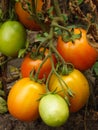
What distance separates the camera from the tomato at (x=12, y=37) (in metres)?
1.39

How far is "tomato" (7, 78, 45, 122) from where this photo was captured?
125 cm

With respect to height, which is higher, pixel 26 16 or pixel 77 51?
pixel 26 16

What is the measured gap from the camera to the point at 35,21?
1406mm

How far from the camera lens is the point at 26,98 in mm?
1260

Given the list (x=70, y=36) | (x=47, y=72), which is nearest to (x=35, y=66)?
(x=47, y=72)

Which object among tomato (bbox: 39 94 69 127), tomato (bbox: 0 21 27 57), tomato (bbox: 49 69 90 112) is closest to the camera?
tomato (bbox: 39 94 69 127)

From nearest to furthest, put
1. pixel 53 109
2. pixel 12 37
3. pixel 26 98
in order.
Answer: pixel 53 109 < pixel 26 98 < pixel 12 37

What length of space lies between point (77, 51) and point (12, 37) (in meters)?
0.23

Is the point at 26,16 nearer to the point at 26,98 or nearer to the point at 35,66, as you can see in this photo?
the point at 35,66

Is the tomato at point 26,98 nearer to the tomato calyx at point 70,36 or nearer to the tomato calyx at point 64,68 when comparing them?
the tomato calyx at point 64,68

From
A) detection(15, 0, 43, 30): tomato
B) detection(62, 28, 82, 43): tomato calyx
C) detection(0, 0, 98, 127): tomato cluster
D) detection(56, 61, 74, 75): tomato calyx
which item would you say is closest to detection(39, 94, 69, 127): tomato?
detection(0, 0, 98, 127): tomato cluster

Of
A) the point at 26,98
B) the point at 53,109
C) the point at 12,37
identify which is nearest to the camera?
the point at 53,109

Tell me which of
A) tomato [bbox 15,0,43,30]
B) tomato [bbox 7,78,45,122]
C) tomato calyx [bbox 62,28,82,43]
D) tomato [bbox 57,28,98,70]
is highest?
tomato [bbox 15,0,43,30]

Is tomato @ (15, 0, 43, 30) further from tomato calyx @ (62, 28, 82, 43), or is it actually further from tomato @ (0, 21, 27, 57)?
tomato calyx @ (62, 28, 82, 43)
